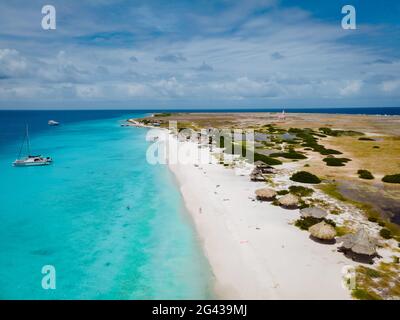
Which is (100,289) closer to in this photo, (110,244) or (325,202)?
(110,244)

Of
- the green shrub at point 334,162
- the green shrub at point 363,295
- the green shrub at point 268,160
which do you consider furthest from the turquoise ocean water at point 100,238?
the green shrub at point 334,162

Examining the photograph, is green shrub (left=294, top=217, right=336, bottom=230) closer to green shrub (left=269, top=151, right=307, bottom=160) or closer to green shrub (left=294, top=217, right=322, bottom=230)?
green shrub (left=294, top=217, right=322, bottom=230)

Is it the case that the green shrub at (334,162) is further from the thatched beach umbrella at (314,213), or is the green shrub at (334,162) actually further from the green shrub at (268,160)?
the thatched beach umbrella at (314,213)

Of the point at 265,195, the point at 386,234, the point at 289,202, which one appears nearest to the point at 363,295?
the point at 386,234

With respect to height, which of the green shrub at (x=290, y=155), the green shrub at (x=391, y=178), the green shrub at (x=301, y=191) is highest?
the green shrub at (x=290, y=155)

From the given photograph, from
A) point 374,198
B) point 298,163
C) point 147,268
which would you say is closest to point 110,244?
point 147,268

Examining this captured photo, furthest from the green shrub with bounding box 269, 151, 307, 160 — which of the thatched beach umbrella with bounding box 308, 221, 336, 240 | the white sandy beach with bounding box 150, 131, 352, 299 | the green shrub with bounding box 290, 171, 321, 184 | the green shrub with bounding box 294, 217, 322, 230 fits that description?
the thatched beach umbrella with bounding box 308, 221, 336, 240
